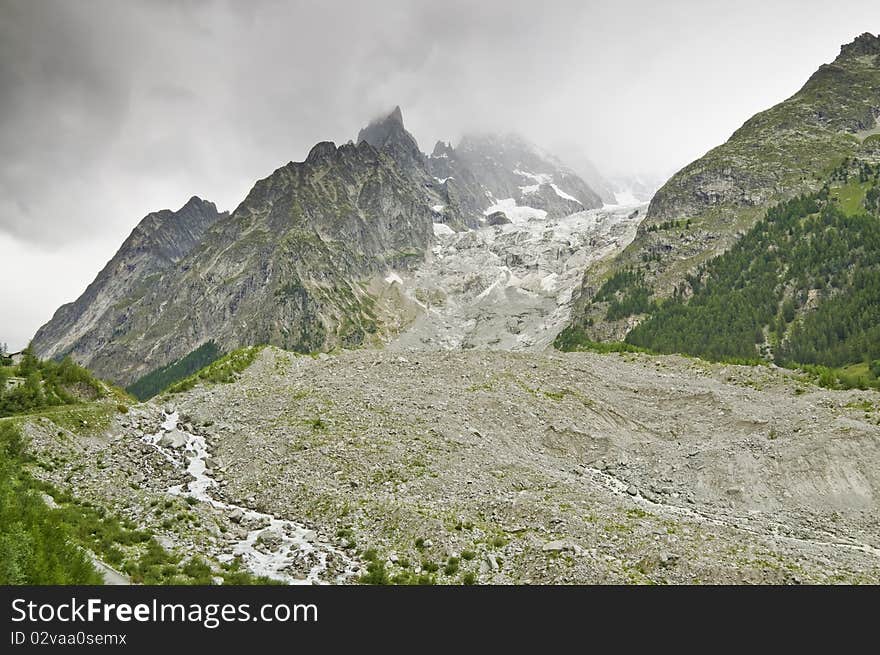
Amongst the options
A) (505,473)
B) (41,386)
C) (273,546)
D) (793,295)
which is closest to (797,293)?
(793,295)

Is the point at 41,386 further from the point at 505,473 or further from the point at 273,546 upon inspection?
the point at 505,473

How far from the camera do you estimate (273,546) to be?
27.5m

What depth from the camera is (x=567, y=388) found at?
61969mm

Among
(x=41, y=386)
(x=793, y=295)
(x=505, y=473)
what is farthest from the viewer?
(x=793, y=295)

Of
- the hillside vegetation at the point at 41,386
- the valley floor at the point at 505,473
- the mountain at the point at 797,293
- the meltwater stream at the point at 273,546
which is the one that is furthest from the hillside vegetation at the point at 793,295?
the hillside vegetation at the point at 41,386

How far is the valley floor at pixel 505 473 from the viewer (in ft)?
85.3

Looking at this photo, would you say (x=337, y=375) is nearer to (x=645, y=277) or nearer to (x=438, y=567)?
(x=438, y=567)

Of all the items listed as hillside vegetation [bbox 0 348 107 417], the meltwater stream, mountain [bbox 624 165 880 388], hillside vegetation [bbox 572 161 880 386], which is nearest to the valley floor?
the meltwater stream

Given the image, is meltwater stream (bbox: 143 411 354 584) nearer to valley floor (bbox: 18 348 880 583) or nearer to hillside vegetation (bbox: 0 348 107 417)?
valley floor (bbox: 18 348 880 583)

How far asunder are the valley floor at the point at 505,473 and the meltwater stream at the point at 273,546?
0.16m

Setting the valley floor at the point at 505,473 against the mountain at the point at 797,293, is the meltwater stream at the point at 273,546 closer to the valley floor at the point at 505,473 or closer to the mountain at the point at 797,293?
the valley floor at the point at 505,473

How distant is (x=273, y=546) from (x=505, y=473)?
17.6 m
